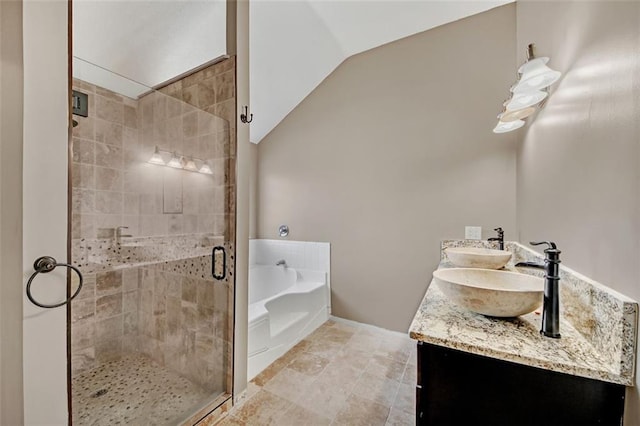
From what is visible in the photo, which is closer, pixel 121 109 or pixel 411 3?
pixel 121 109

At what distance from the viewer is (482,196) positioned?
2.22 m

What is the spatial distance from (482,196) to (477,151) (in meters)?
0.39

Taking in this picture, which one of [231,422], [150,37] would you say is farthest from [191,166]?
[231,422]

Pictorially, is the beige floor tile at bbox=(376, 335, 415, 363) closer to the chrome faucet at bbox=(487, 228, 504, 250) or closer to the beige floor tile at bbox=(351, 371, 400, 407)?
the beige floor tile at bbox=(351, 371, 400, 407)

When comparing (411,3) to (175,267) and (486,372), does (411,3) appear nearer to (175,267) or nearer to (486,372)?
(486,372)

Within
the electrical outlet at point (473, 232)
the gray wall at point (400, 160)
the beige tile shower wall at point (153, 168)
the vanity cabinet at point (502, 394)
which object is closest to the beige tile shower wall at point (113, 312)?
the beige tile shower wall at point (153, 168)

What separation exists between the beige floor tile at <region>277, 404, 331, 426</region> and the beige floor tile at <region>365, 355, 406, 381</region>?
0.57 metres

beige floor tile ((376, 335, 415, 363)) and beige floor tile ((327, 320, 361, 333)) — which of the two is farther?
beige floor tile ((327, 320, 361, 333))

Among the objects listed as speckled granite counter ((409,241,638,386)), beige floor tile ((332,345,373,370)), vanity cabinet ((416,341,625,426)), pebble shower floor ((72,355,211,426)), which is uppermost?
speckled granite counter ((409,241,638,386))

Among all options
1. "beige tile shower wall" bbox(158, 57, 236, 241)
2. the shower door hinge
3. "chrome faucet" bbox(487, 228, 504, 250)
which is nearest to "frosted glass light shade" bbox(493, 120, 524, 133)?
"chrome faucet" bbox(487, 228, 504, 250)

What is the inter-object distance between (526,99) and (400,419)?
1992mm

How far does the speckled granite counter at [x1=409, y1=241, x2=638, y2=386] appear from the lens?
64cm

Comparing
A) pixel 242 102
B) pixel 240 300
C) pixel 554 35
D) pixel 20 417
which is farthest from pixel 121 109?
pixel 554 35

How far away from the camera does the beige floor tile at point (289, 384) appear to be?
69.1 inches
